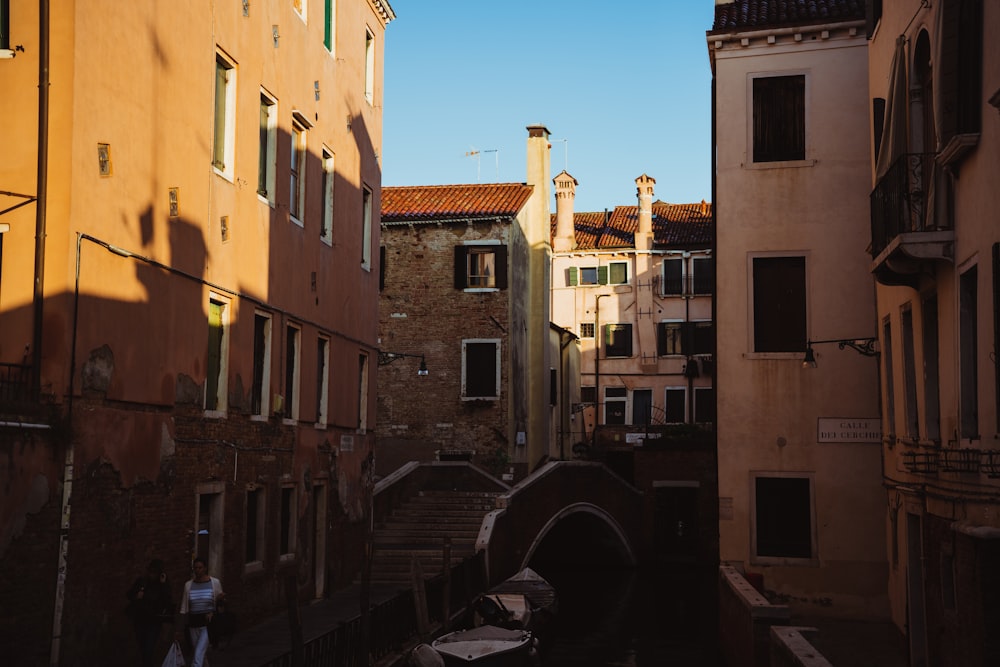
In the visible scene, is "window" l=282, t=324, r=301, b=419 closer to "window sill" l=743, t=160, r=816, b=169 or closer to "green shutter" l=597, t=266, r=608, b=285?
"window sill" l=743, t=160, r=816, b=169

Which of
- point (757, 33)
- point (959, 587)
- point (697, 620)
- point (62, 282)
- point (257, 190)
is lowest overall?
point (697, 620)

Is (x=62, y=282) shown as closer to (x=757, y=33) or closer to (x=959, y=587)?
(x=959, y=587)

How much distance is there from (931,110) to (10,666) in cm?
947

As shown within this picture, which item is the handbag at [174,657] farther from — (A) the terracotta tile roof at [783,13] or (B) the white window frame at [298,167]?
(A) the terracotta tile roof at [783,13]

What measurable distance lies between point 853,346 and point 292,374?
24.9ft

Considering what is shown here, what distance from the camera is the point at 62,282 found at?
978cm

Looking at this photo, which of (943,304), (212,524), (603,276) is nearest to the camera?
(943,304)

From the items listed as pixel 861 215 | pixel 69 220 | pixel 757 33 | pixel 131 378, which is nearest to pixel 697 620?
pixel 861 215

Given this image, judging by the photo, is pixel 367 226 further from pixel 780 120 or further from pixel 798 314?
pixel 798 314

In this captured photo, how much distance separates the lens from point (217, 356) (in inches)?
520

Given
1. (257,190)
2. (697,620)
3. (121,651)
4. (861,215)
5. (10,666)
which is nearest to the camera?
(10,666)

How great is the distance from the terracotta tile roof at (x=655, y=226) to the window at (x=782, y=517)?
23276 millimetres

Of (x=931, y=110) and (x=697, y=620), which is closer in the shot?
(x=931, y=110)

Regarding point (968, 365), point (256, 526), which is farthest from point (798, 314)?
point (256, 526)
